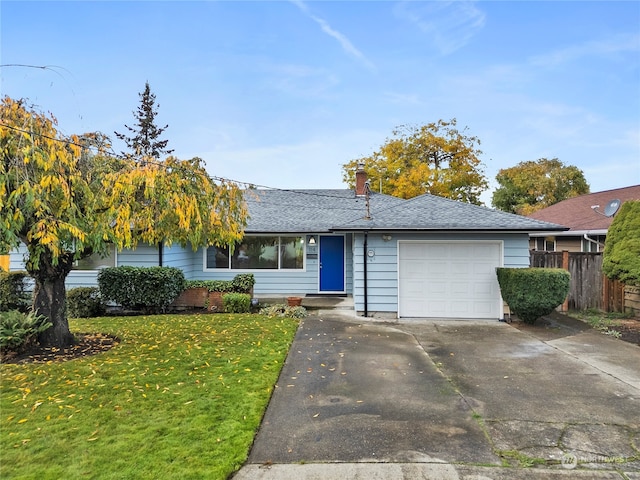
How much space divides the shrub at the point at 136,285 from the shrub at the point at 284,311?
2.88 m

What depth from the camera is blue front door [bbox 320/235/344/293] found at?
12898 mm

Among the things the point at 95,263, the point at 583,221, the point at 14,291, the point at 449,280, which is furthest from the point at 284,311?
the point at 583,221

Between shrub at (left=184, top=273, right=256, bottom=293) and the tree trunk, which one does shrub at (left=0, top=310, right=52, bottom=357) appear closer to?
the tree trunk

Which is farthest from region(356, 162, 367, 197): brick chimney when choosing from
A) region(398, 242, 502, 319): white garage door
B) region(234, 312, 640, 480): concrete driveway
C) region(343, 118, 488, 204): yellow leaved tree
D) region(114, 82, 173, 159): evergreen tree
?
region(114, 82, 173, 159): evergreen tree

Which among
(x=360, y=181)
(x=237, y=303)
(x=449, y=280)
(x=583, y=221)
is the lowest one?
(x=237, y=303)

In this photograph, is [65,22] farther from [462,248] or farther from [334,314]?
[462,248]

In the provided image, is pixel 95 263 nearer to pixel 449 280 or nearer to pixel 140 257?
pixel 140 257

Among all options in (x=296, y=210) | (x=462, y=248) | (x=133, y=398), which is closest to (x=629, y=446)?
(x=133, y=398)

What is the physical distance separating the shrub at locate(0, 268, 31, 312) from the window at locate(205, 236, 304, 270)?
17.0ft

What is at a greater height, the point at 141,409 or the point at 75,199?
the point at 75,199

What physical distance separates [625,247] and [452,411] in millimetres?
7312

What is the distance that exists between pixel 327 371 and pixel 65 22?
8721 mm

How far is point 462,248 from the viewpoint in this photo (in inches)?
364

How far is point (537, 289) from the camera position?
8.17 metres
